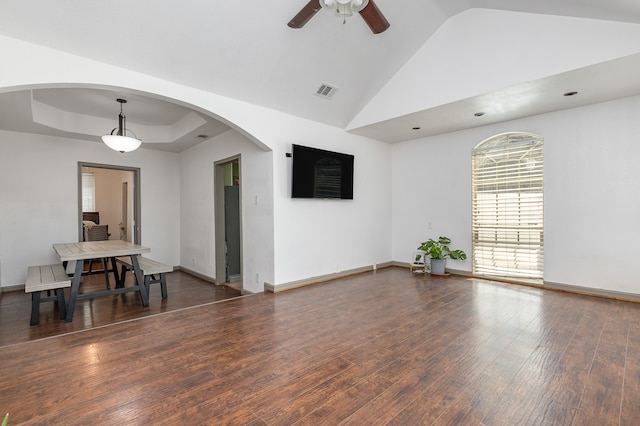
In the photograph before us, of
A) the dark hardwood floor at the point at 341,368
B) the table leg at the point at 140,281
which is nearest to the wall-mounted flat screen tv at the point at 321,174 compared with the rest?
the dark hardwood floor at the point at 341,368

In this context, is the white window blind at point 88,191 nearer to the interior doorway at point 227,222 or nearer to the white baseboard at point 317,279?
the interior doorway at point 227,222

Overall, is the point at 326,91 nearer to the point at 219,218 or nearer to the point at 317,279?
the point at 317,279

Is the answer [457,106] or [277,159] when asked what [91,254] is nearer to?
[277,159]

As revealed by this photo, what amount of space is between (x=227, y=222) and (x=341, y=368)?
4.18 m

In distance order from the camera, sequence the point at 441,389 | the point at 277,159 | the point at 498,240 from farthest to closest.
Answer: the point at 498,240
the point at 277,159
the point at 441,389

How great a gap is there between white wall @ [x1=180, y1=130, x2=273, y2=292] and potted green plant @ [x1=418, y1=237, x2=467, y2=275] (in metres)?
2.96

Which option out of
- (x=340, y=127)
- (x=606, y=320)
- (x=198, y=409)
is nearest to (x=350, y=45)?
(x=340, y=127)

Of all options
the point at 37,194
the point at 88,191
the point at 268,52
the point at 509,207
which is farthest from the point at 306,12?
the point at 88,191

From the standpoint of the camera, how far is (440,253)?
5.54 meters

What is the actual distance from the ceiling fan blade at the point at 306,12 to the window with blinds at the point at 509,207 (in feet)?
13.2

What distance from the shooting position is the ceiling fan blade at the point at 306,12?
7.61 feet

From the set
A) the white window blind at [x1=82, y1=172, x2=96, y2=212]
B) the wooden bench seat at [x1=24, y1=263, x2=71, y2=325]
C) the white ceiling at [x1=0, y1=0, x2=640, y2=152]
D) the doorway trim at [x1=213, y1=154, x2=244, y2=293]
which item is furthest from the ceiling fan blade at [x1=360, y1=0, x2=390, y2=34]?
the white window blind at [x1=82, y1=172, x2=96, y2=212]

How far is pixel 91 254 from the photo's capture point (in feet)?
12.3

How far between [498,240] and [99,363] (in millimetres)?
5512
